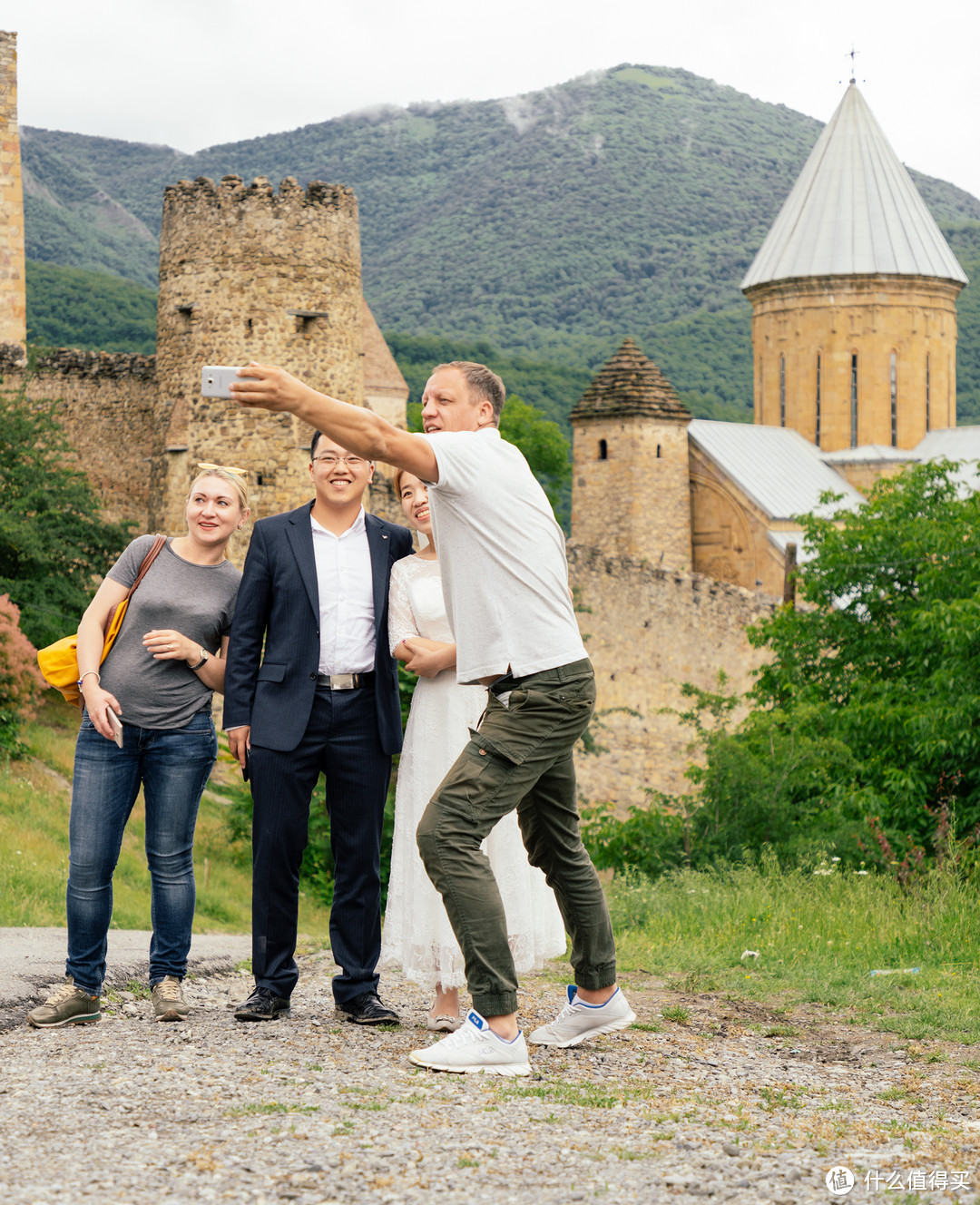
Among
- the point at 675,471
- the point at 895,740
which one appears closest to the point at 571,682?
the point at 895,740

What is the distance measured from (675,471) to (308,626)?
89.0ft

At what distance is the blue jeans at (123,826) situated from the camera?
445cm

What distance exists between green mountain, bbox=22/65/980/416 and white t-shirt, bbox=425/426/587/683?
49.3m

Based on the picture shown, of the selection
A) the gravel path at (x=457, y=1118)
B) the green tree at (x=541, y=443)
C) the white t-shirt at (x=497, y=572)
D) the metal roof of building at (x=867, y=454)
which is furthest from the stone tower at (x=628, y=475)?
the white t-shirt at (x=497, y=572)

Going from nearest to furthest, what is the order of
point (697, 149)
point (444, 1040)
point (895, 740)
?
point (444, 1040) → point (895, 740) → point (697, 149)

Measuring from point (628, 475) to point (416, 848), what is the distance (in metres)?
A: 26.5

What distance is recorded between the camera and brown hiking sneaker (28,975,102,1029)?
4.29 metres

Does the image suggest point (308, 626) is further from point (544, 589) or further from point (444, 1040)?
point (444, 1040)

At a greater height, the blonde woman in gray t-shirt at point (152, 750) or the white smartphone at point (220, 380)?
the white smartphone at point (220, 380)

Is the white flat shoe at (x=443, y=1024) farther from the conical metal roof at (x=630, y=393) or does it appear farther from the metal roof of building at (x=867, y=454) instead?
the metal roof of building at (x=867, y=454)

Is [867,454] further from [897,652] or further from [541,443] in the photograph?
[897,652]

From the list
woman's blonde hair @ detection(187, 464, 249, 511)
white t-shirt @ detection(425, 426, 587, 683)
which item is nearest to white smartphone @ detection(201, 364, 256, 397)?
white t-shirt @ detection(425, 426, 587, 683)

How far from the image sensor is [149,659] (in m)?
4.53

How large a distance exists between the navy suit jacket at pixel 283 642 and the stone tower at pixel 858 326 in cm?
3210
